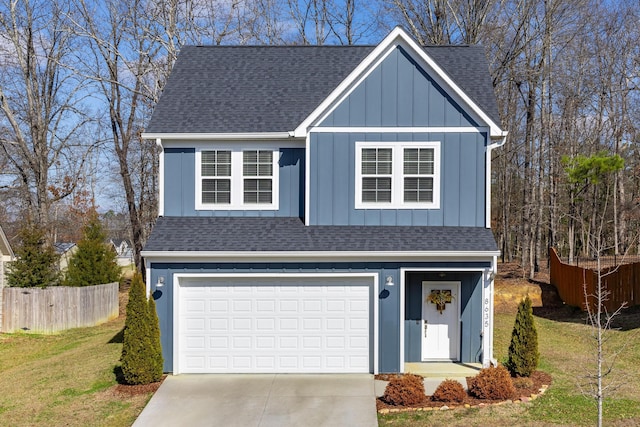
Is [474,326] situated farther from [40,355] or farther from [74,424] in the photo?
[40,355]

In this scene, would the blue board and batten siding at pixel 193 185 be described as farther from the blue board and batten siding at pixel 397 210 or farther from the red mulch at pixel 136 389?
the red mulch at pixel 136 389

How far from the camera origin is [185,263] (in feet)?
45.6

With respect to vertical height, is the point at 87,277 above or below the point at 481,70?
below

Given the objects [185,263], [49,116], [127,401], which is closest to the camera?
[127,401]

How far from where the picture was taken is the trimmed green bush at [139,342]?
12.9m

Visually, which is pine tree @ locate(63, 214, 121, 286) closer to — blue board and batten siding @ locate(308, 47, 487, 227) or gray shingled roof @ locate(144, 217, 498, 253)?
gray shingled roof @ locate(144, 217, 498, 253)

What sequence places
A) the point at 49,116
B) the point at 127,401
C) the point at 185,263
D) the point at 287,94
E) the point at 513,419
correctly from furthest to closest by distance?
the point at 49,116 → the point at 287,94 → the point at 185,263 → the point at 127,401 → the point at 513,419

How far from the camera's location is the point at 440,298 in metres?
14.7

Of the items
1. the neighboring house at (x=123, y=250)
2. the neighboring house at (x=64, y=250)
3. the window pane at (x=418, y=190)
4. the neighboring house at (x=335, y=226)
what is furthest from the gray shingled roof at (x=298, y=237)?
the neighboring house at (x=123, y=250)

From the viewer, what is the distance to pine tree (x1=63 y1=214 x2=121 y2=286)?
2358cm

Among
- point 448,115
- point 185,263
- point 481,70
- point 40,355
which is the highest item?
point 481,70

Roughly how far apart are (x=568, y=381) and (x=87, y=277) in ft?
60.2

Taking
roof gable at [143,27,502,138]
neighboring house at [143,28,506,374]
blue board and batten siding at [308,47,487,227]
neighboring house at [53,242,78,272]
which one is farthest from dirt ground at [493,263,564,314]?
neighboring house at [53,242,78,272]

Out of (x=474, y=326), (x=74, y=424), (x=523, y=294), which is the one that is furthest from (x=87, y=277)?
(x=523, y=294)
